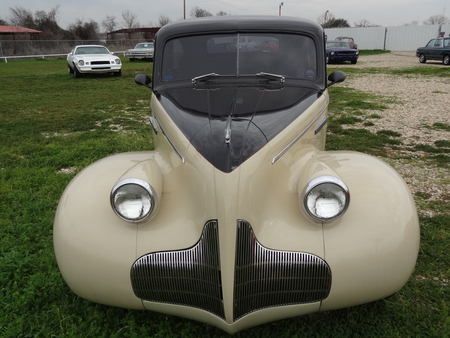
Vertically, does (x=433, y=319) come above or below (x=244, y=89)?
below

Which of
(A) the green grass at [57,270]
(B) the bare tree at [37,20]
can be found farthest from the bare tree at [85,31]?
(A) the green grass at [57,270]

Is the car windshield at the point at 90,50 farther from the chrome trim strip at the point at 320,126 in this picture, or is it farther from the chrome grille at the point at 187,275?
the chrome grille at the point at 187,275

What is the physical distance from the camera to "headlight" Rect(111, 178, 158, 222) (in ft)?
6.97

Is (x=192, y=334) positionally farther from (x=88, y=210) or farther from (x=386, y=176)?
(x=386, y=176)

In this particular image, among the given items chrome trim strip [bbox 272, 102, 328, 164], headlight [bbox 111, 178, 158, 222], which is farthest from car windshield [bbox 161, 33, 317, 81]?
headlight [bbox 111, 178, 158, 222]

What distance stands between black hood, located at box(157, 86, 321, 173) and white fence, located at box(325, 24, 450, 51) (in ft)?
126

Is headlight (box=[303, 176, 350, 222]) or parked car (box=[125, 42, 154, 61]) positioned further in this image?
parked car (box=[125, 42, 154, 61])

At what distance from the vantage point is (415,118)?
8078 millimetres

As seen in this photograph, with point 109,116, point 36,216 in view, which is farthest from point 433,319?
point 109,116

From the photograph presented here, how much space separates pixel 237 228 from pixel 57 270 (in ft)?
6.06

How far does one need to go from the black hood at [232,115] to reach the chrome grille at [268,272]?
0.45m

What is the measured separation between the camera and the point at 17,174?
16.6 ft

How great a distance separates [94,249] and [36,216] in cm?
214

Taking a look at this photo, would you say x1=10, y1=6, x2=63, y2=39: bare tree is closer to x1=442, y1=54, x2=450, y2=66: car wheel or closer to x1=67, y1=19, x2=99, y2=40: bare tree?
x1=67, y1=19, x2=99, y2=40: bare tree
